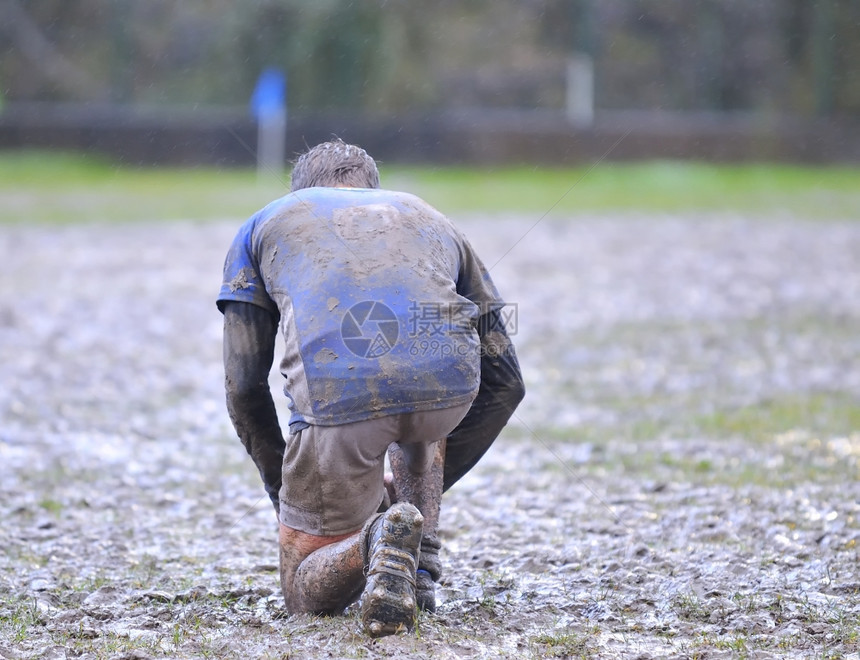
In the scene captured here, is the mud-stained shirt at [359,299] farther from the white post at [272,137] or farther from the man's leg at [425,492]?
the white post at [272,137]

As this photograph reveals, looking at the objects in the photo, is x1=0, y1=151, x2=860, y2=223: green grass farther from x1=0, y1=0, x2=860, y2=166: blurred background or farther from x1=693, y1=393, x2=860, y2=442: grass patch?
x1=693, y1=393, x2=860, y2=442: grass patch

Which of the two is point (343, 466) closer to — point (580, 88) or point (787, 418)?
point (787, 418)

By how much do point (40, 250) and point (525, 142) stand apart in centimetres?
1366

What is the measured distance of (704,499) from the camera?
6180 mm

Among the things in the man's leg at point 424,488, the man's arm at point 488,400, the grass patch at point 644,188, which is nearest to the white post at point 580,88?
the grass patch at point 644,188

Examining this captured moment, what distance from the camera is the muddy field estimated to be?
167 inches

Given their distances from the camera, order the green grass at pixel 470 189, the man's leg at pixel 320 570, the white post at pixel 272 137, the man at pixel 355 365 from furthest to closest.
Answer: the white post at pixel 272 137 < the green grass at pixel 470 189 < the man's leg at pixel 320 570 < the man at pixel 355 365

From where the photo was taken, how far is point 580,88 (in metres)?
28.4

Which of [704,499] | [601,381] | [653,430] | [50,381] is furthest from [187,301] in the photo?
[704,499]

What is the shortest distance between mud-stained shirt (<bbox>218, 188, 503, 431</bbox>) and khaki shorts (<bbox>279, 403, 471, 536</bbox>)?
6 centimetres

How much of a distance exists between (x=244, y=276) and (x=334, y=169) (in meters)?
0.53

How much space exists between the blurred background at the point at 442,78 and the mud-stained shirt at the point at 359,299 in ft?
70.1

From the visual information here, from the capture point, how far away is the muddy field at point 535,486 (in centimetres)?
425

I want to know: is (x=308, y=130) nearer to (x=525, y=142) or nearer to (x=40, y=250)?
(x=525, y=142)
